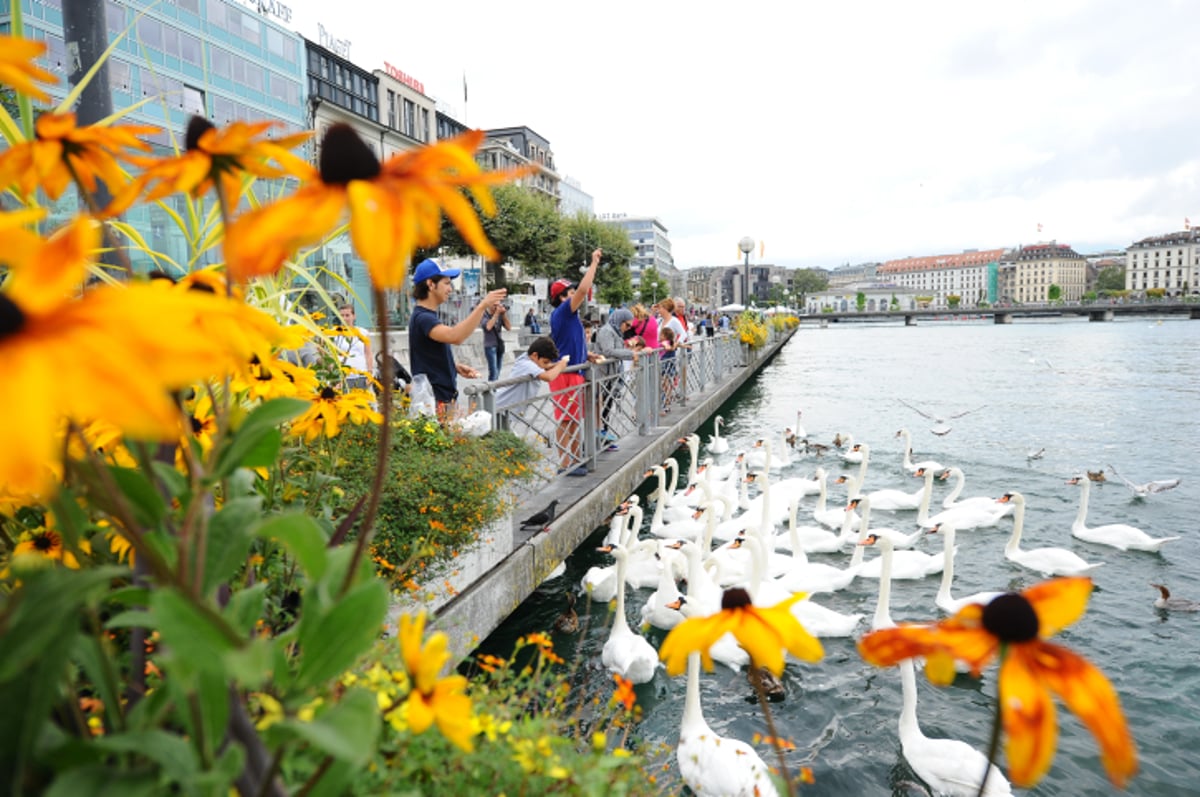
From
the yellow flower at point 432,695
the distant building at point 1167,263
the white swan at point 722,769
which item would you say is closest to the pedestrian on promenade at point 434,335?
the white swan at point 722,769

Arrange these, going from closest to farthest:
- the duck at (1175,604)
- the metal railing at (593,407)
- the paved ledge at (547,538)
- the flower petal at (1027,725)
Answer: the flower petal at (1027,725) → the paved ledge at (547,538) → the duck at (1175,604) → the metal railing at (593,407)

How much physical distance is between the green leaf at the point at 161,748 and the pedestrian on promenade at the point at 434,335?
13.2 ft

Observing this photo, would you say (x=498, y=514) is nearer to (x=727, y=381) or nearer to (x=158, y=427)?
(x=158, y=427)

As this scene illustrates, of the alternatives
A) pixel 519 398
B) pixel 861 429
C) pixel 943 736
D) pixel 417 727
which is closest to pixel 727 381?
pixel 861 429

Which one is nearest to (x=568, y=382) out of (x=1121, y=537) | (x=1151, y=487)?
(x=1121, y=537)

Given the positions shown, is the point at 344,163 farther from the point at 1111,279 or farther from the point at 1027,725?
the point at 1111,279

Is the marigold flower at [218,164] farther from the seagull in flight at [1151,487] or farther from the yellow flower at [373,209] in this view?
the seagull in flight at [1151,487]

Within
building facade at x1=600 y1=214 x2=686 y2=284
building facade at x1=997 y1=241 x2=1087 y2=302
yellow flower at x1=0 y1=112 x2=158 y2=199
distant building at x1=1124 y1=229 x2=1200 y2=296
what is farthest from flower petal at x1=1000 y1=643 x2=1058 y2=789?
building facade at x1=997 y1=241 x2=1087 y2=302

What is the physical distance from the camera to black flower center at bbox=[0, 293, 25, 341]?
2.01 ft

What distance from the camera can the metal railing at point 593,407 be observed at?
654 cm

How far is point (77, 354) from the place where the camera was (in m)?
0.60

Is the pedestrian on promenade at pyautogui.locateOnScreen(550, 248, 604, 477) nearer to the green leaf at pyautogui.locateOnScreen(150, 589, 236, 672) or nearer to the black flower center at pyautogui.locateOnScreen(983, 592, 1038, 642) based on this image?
the black flower center at pyautogui.locateOnScreen(983, 592, 1038, 642)

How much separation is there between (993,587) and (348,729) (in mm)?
7419

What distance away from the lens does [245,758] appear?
1.00 m
